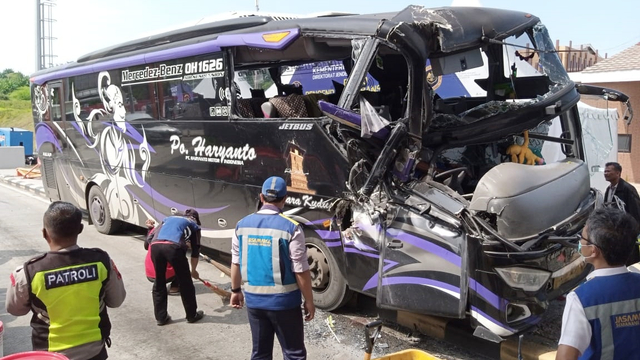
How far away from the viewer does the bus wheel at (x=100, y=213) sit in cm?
1004

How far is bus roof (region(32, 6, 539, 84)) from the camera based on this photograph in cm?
477

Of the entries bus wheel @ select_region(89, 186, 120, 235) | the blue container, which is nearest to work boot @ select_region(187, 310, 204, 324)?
bus wheel @ select_region(89, 186, 120, 235)

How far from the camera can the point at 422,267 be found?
→ 4.58 m

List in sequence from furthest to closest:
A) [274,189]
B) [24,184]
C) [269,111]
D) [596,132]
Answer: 1. [24,184]
2. [596,132]
3. [269,111]
4. [274,189]

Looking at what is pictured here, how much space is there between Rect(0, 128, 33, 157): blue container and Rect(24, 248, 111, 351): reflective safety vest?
25712 mm

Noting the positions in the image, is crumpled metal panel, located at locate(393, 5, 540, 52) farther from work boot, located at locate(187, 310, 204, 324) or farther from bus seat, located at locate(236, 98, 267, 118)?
work boot, located at locate(187, 310, 204, 324)

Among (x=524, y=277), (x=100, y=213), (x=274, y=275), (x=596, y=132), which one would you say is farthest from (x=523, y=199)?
(x=596, y=132)

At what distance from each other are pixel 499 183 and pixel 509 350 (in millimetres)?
1483

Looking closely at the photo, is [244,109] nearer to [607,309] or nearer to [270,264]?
[270,264]

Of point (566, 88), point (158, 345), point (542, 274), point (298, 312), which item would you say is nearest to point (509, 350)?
point (542, 274)

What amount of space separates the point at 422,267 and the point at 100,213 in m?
7.48

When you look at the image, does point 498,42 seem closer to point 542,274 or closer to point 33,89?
point 542,274

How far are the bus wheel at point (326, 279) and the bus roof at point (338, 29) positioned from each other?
2.16 metres

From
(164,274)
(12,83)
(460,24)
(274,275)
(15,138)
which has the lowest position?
(164,274)
